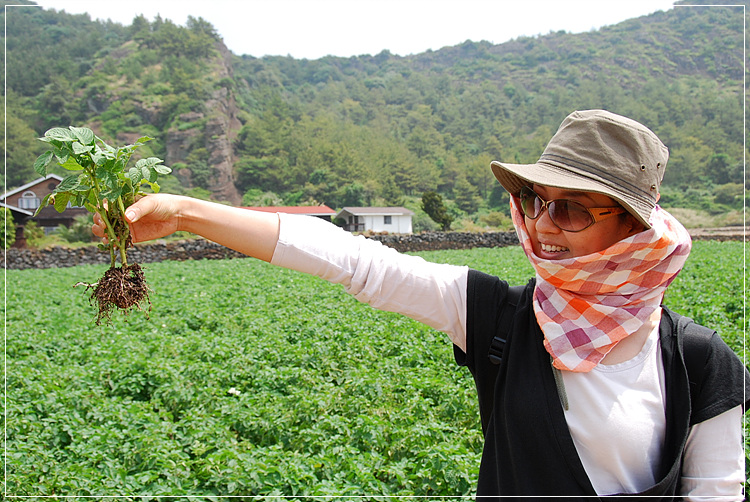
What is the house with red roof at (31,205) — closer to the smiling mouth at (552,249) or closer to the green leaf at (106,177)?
the green leaf at (106,177)

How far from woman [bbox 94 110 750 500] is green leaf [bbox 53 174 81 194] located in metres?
0.27

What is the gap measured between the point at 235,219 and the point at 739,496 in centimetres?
135

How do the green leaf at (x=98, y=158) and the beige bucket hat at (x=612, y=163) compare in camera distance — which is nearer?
the beige bucket hat at (x=612, y=163)

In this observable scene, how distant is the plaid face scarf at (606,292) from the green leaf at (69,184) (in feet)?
4.26

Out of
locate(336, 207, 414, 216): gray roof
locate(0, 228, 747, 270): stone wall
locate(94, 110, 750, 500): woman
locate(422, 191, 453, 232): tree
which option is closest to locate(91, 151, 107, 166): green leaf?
locate(94, 110, 750, 500): woman

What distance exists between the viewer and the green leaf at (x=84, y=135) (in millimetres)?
1470

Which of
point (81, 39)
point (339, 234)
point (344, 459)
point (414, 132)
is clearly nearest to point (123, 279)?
point (339, 234)

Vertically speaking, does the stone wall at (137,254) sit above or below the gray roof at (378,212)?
above

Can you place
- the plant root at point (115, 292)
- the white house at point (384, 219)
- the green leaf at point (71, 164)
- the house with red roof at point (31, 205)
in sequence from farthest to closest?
1. the white house at point (384, 219)
2. the house with red roof at point (31, 205)
3. the plant root at point (115, 292)
4. the green leaf at point (71, 164)

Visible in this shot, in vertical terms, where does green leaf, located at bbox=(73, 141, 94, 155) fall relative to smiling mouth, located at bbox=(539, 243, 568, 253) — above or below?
above

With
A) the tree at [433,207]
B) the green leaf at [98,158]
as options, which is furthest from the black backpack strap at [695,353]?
the tree at [433,207]

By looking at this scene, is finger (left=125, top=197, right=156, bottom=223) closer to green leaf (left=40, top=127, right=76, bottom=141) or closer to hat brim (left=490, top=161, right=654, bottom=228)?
green leaf (left=40, top=127, right=76, bottom=141)

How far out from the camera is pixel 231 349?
5949 mm

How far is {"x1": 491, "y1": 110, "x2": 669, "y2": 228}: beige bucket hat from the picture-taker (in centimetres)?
121
